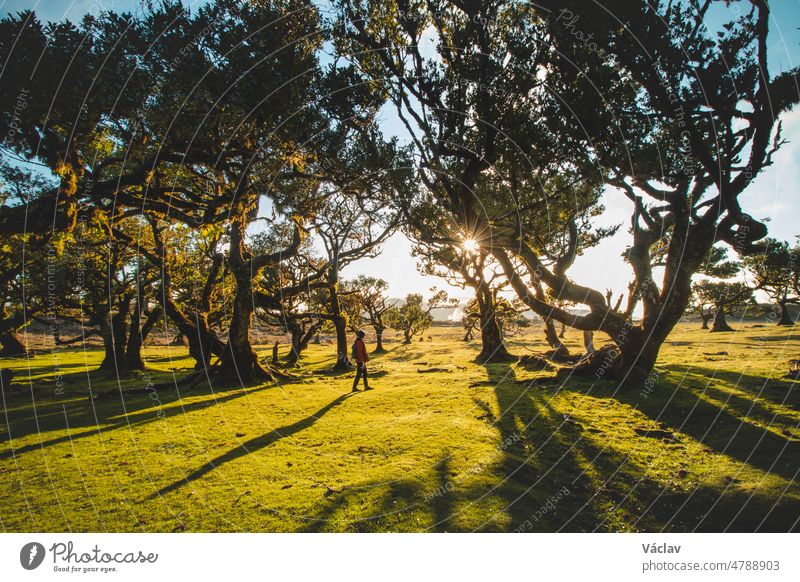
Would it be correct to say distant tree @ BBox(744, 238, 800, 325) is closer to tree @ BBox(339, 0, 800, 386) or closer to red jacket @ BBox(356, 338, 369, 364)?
tree @ BBox(339, 0, 800, 386)

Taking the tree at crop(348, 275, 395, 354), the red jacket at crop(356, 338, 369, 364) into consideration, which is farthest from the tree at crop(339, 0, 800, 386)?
the tree at crop(348, 275, 395, 354)

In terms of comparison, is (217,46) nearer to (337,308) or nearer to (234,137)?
(234,137)

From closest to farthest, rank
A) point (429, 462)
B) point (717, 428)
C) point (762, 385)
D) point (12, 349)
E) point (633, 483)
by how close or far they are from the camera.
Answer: point (633, 483) < point (429, 462) < point (717, 428) < point (762, 385) < point (12, 349)

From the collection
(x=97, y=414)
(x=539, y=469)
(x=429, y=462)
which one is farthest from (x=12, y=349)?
(x=539, y=469)

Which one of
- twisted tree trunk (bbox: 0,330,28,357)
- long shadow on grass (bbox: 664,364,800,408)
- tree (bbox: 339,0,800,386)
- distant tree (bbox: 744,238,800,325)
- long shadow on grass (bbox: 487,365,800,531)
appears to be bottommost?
long shadow on grass (bbox: 487,365,800,531)

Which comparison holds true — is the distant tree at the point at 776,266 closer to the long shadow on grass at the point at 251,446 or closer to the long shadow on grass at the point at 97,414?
the long shadow on grass at the point at 251,446

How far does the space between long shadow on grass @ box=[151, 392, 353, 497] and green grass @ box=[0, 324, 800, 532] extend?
6 centimetres

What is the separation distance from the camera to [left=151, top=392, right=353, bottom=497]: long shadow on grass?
7188 millimetres

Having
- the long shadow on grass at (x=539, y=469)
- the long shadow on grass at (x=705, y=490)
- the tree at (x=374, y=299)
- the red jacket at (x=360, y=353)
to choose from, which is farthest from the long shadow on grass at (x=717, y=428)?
the tree at (x=374, y=299)

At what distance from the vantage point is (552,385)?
1569 centimetres

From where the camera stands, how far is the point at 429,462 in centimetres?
779
